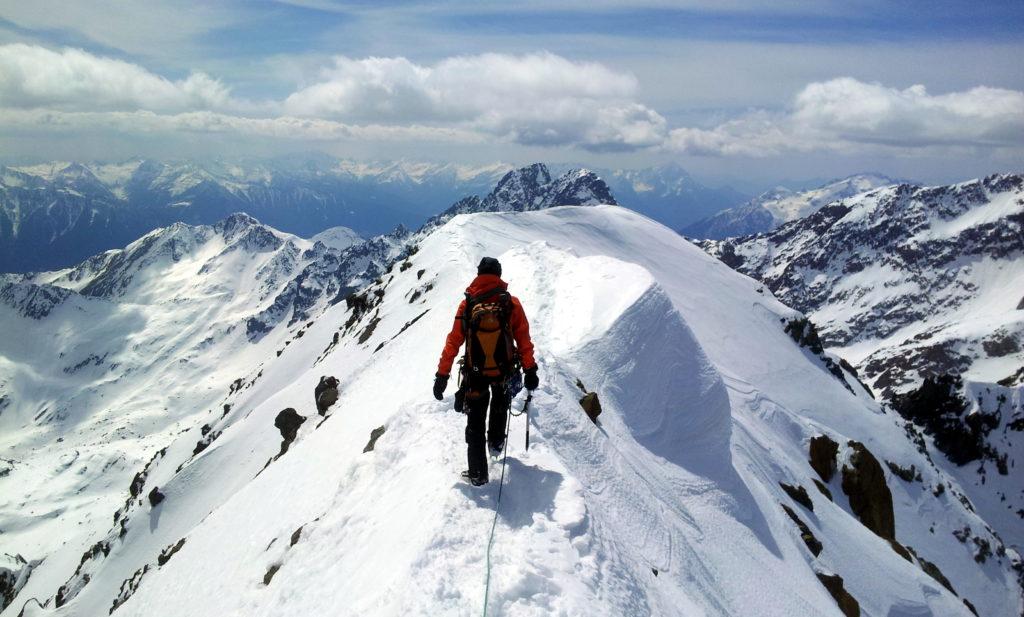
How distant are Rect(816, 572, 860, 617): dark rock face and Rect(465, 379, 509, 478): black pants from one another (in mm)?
15189

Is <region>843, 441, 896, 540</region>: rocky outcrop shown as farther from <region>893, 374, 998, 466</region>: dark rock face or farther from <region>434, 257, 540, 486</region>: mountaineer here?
<region>893, 374, 998, 466</region>: dark rock face

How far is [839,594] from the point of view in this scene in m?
19.4

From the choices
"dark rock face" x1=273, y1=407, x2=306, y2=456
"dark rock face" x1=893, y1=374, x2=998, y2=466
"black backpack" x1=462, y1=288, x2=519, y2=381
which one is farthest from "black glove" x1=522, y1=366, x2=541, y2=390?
"dark rock face" x1=893, y1=374, x2=998, y2=466

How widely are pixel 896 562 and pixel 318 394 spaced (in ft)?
101

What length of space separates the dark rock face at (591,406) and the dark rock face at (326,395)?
52.5ft

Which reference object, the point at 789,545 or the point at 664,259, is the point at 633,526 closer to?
the point at 789,545

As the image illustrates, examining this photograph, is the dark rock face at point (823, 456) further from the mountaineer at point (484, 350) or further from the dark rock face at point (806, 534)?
the mountaineer at point (484, 350)

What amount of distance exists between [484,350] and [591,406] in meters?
6.40

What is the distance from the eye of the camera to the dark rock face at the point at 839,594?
19125 mm

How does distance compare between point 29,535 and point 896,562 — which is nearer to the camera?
point 896,562

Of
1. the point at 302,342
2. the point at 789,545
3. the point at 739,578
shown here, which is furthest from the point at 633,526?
the point at 302,342

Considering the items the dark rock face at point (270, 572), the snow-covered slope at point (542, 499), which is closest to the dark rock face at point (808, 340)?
the snow-covered slope at point (542, 499)

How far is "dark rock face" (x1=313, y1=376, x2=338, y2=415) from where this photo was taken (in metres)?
27.6

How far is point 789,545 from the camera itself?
61.6 feet
